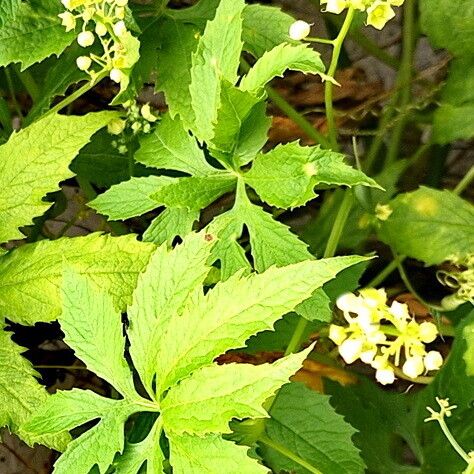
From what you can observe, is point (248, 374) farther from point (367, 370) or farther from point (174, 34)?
point (367, 370)

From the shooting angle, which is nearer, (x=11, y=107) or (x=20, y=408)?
(x=20, y=408)

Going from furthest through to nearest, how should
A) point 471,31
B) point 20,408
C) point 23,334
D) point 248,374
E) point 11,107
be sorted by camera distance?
point 11,107 → point 23,334 → point 471,31 → point 20,408 → point 248,374

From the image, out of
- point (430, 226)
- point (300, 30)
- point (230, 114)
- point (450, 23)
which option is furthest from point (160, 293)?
point (450, 23)

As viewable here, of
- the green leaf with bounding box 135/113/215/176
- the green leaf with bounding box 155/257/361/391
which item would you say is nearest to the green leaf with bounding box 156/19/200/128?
the green leaf with bounding box 135/113/215/176

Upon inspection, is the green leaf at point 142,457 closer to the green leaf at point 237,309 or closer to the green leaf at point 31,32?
the green leaf at point 237,309

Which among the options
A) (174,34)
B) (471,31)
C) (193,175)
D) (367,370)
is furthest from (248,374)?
(367,370)

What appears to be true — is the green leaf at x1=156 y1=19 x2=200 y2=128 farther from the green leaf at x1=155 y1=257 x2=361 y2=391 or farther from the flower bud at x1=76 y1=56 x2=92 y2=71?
the green leaf at x1=155 y1=257 x2=361 y2=391
